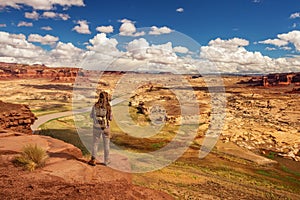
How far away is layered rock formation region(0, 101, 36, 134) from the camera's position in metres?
23.4

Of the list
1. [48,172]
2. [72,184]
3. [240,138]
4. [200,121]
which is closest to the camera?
[72,184]

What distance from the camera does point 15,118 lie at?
2433 centimetres

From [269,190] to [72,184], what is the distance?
35.3ft

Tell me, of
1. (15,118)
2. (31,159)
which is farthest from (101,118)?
(15,118)

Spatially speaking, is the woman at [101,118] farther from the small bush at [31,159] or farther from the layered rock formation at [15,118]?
the layered rock formation at [15,118]

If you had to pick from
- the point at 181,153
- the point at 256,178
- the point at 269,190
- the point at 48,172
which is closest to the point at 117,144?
the point at 181,153

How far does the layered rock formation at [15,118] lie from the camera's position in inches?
921

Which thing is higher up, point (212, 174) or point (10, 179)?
point (10, 179)

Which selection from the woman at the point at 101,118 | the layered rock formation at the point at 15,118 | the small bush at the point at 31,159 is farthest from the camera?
the layered rock formation at the point at 15,118

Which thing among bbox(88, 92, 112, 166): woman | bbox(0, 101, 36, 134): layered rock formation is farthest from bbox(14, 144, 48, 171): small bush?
bbox(0, 101, 36, 134): layered rock formation

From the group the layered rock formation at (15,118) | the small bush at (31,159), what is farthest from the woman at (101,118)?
the layered rock formation at (15,118)

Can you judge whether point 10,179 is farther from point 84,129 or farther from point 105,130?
point 84,129

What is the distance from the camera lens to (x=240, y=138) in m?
34.0

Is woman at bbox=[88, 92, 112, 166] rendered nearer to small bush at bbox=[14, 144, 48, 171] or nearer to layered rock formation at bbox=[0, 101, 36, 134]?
small bush at bbox=[14, 144, 48, 171]
